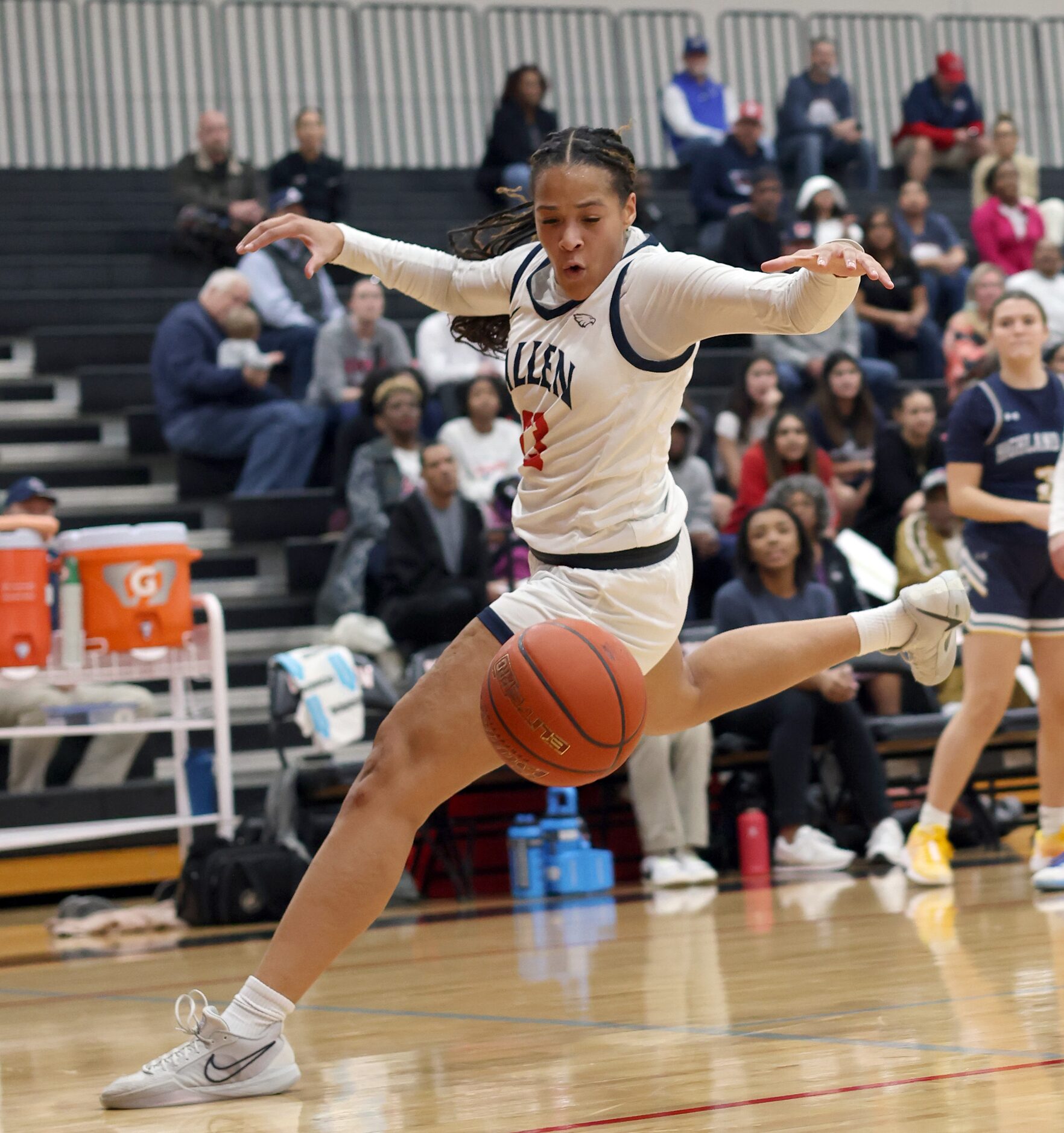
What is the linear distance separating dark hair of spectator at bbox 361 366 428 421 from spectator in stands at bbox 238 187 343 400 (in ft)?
3.86

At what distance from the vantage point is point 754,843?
7656mm

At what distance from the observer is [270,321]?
1085cm

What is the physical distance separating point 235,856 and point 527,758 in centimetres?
395

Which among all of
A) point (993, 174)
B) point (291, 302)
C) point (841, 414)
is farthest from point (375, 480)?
point (993, 174)

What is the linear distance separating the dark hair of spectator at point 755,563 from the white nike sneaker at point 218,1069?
4746 mm

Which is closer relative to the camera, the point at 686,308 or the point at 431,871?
the point at 686,308

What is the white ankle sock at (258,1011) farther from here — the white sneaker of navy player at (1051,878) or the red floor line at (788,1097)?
the white sneaker of navy player at (1051,878)

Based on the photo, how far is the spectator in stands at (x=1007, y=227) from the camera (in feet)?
43.4

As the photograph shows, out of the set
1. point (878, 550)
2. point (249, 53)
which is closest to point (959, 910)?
point (878, 550)

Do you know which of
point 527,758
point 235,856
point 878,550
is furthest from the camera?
point 878,550

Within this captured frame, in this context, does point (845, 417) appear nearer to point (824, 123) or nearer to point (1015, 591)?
point (1015, 591)

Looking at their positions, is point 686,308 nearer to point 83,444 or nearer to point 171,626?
point 171,626

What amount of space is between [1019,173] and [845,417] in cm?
484

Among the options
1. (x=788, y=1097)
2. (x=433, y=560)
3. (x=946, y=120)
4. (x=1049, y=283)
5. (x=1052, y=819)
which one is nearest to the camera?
(x=788, y=1097)
